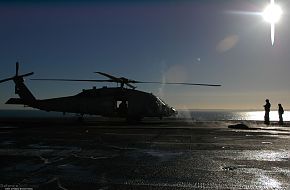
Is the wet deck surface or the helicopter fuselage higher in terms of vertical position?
the helicopter fuselage

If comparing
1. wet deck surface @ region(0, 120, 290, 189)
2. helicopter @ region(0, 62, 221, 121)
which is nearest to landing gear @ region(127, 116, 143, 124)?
helicopter @ region(0, 62, 221, 121)

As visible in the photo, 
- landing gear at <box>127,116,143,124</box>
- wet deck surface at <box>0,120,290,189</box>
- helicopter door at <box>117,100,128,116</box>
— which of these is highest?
helicopter door at <box>117,100,128,116</box>

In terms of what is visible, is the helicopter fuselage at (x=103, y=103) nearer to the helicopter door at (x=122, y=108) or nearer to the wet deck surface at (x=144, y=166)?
the helicopter door at (x=122, y=108)

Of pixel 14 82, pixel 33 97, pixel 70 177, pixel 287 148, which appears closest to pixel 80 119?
pixel 33 97

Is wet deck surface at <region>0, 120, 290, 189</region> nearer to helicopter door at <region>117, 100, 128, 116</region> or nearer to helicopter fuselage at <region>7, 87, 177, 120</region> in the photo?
helicopter fuselage at <region>7, 87, 177, 120</region>

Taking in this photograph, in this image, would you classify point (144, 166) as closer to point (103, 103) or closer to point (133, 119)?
point (103, 103)

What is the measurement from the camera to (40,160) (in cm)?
1010

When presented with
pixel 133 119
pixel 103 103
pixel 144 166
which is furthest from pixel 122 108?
pixel 144 166

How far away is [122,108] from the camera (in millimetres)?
33000

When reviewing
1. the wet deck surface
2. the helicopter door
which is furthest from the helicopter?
the wet deck surface

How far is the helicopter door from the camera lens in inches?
1291

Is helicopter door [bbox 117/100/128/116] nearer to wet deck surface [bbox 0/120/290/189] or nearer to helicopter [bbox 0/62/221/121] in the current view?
helicopter [bbox 0/62/221/121]

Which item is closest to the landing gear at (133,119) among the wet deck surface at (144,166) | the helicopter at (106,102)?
the helicopter at (106,102)

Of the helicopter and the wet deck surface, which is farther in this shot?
the helicopter
